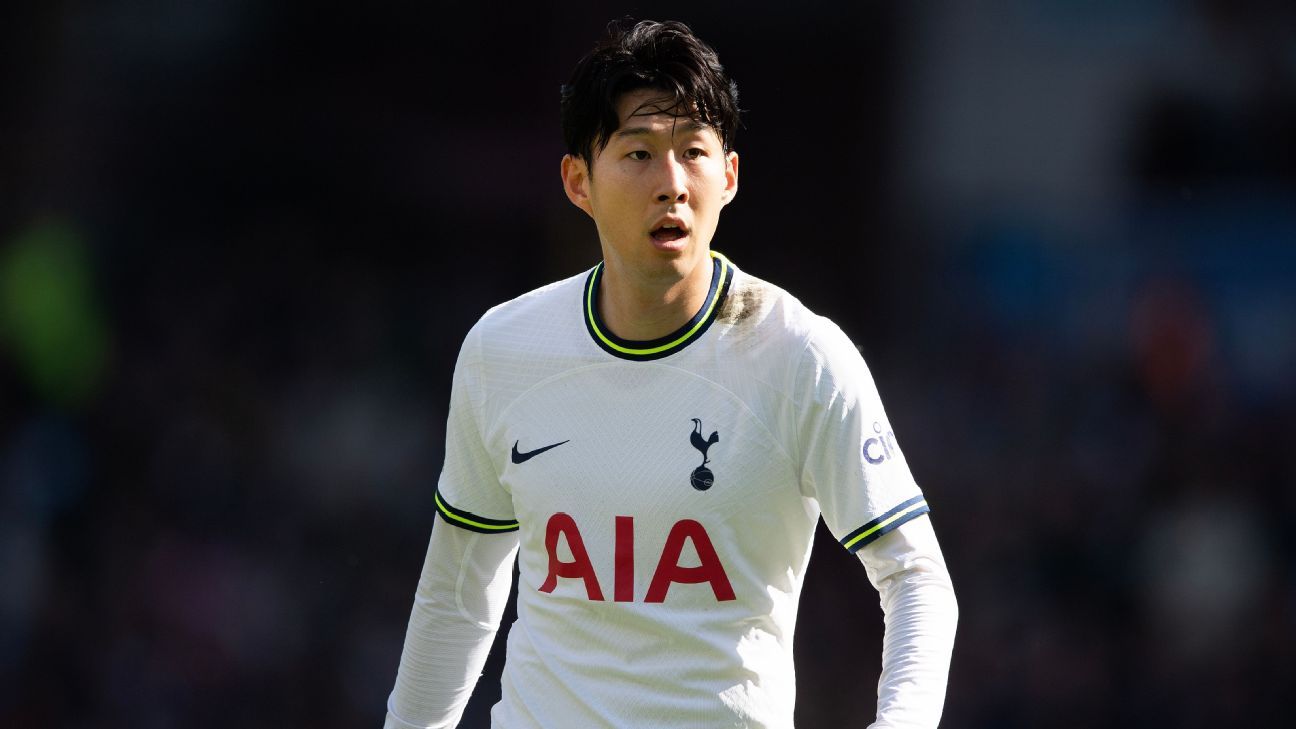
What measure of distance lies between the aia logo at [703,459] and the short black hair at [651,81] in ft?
1.59

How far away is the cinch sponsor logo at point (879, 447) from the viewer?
2475 mm

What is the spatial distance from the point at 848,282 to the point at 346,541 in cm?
283

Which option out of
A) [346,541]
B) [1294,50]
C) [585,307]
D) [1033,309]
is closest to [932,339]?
[1033,309]

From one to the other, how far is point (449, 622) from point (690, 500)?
0.68 meters

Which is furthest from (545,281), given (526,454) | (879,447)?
(879,447)

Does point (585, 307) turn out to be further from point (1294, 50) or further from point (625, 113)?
point (1294, 50)

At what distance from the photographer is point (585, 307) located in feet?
9.12

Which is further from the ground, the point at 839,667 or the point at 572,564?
the point at 572,564

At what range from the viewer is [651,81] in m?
2.59

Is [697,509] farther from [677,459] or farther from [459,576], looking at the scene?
[459,576]

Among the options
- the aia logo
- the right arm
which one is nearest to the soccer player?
the aia logo

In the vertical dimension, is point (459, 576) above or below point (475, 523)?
below

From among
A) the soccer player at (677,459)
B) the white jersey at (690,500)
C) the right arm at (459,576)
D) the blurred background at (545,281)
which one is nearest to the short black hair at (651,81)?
the soccer player at (677,459)

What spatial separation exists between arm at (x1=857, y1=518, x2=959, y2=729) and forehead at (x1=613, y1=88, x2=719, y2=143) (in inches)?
28.9
